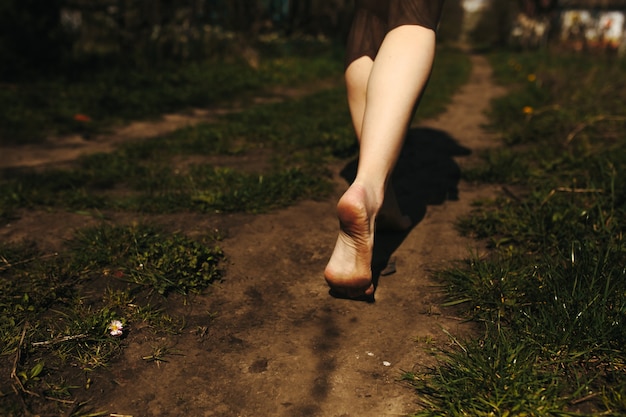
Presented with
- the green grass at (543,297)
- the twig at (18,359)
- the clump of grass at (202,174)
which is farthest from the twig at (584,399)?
the clump of grass at (202,174)

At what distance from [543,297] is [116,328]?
47.6 inches

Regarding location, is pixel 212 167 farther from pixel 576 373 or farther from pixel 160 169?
pixel 576 373

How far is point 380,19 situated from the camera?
193cm

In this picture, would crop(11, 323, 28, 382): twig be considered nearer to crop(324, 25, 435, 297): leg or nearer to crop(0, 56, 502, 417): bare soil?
crop(0, 56, 502, 417): bare soil

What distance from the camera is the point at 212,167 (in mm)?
3062

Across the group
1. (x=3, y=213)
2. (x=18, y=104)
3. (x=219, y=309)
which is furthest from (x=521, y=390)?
(x=18, y=104)

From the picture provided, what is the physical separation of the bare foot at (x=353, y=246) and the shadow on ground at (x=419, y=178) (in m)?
0.26

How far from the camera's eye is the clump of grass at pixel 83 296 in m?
1.31

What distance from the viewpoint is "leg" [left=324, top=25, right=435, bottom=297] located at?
1578 millimetres

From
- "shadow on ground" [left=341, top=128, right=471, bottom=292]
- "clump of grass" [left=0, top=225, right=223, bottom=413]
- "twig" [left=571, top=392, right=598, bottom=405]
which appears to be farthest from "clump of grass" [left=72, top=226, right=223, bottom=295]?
"twig" [left=571, top=392, right=598, bottom=405]

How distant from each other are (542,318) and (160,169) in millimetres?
2227

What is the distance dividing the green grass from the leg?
36 centimetres

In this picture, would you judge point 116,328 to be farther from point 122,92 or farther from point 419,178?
point 122,92

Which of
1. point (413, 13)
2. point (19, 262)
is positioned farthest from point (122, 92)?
point (413, 13)
